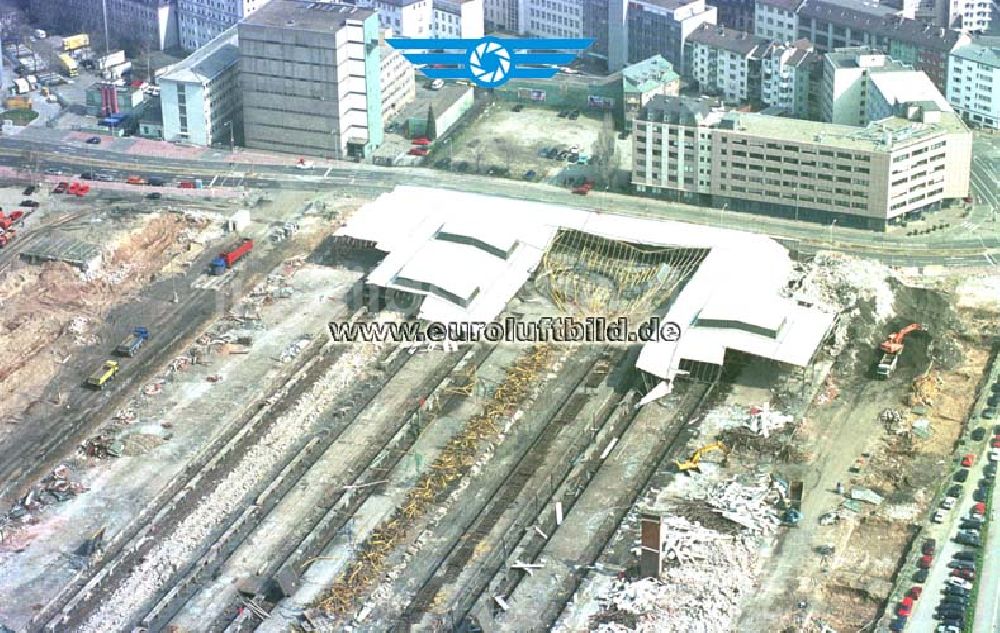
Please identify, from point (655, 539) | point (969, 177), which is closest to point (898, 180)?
point (969, 177)

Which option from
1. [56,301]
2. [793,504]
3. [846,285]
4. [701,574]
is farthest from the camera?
[56,301]

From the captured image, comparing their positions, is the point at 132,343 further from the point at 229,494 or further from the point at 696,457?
the point at 696,457

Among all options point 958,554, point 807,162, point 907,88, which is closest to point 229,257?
point 807,162

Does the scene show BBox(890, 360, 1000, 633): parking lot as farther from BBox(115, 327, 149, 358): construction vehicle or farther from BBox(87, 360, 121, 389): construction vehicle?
BBox(115, 327, 149, 358): construction vehicle

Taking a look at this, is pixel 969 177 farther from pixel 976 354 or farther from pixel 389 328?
pixel 389 328

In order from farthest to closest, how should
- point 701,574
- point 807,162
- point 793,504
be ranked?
point 807,162 < point 793,504 < point 701,574

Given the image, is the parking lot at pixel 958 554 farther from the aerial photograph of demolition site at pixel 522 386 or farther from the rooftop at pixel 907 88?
the rooftop at pixel 907 88
